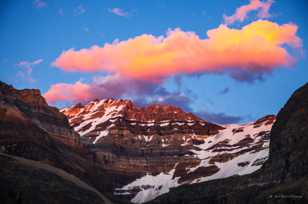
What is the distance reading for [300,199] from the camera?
550ft

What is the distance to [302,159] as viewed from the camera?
655 feet

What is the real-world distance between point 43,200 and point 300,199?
6689cm

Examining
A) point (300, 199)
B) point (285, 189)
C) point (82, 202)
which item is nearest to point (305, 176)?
point (285, 189)

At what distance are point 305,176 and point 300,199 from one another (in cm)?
1909

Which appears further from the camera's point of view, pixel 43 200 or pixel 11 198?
pixel 43 200

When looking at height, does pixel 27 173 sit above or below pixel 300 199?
above

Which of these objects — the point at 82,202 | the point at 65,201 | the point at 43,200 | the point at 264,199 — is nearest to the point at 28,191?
the point at 43,200

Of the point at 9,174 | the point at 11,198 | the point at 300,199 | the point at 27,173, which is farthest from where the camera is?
the point at 27,173

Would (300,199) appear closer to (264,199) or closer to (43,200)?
(264,199)

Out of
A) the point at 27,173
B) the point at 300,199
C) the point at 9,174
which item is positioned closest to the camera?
the point at 300,199

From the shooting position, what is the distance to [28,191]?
171000mm

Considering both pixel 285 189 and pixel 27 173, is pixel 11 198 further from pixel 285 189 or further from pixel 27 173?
pixel 285 189

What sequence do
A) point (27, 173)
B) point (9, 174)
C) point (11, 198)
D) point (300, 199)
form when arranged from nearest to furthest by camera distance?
point (11, 198) < point (300, 199) < point (9, 174) < point (27, 173)

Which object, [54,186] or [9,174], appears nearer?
[9,174]
